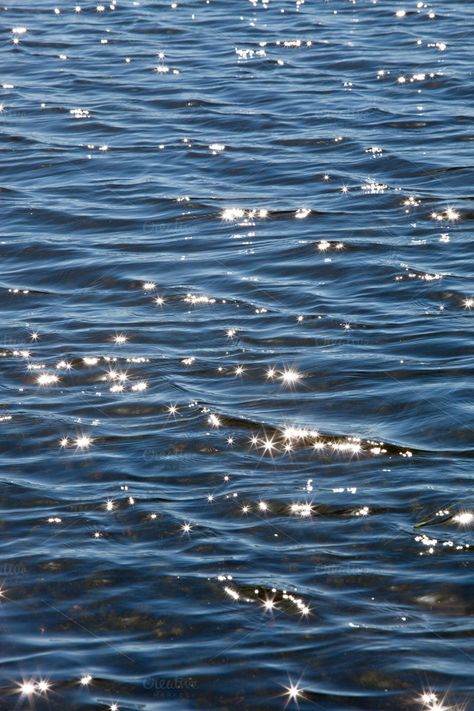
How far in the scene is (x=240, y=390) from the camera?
7.21 m

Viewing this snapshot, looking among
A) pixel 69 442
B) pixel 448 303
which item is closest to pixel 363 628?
pixel 69 442

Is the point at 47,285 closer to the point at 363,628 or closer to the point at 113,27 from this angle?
the point at 363,628

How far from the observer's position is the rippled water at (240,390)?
16.6ft

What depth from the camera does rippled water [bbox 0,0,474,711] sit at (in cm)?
507

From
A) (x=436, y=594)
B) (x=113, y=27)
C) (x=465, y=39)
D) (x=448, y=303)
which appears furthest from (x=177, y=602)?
(x=113, y=27)

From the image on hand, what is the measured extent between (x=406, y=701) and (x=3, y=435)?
2917 mm

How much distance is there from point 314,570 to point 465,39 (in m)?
10.3

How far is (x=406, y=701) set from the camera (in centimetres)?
474

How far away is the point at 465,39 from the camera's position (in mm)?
14430

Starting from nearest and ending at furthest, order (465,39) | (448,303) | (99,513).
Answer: (99,513)
(448,303)
(465,39)

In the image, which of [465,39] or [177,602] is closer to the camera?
[177,602]

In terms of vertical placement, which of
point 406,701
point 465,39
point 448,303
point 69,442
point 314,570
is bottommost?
point 406,701

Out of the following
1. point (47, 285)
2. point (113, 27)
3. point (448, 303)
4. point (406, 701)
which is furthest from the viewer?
point (113, 27)

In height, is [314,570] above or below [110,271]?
below
